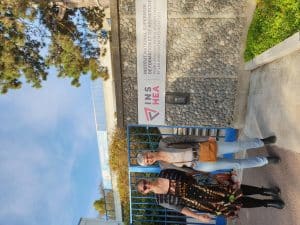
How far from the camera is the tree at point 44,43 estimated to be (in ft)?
24.2

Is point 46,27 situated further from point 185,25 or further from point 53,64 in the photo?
point 185,25

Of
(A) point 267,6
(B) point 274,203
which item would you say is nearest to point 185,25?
(A) point 267,6

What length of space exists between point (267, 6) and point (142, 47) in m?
2.11

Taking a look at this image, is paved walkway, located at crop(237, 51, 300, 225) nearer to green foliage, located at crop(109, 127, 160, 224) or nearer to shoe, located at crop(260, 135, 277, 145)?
shoe, located at crop(260, 135, 277, 145)

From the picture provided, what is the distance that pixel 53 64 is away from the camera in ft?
27.3

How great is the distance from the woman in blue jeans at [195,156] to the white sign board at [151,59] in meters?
1.37

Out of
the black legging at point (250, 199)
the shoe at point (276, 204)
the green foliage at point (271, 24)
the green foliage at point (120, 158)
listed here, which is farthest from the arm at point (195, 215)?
the green foliage at point (120, 158)

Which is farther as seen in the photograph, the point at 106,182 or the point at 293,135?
the point at 106,182

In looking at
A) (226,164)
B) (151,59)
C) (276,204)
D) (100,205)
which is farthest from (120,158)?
(276,204)

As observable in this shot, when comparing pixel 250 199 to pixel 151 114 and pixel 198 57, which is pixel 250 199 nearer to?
pixel 151 114

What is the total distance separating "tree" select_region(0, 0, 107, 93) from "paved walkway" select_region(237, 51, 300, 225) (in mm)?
3956

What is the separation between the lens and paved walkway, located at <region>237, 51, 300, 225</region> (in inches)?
184

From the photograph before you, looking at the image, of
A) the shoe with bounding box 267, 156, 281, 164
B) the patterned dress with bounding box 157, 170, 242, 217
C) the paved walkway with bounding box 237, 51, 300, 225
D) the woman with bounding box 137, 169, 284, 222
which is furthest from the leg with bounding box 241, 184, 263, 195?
the shoe with bounding box 267, 156, 281, 164

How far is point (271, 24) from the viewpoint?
548 cm
